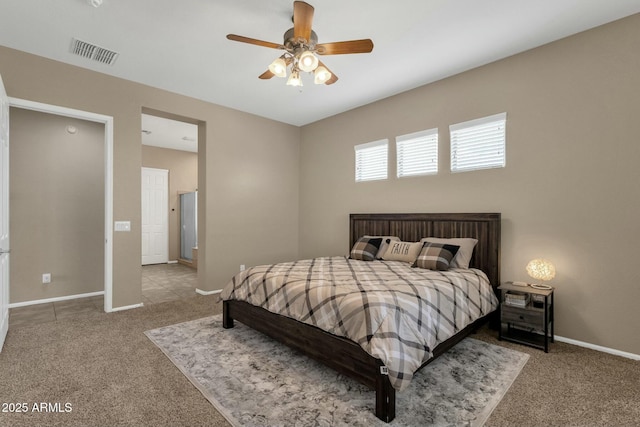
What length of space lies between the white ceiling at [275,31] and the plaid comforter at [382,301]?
226cm

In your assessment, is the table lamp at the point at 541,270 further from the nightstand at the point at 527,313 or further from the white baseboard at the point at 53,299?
the white baseboard at the point at 53,299

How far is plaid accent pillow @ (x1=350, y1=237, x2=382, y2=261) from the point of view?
4.02 metres

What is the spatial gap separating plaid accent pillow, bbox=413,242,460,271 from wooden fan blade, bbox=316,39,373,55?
2.08 m

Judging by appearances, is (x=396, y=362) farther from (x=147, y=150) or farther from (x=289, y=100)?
(x=147, y=150)

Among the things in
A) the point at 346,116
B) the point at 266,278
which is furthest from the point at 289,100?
the point at 266,278

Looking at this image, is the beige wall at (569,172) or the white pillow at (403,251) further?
the white pillow at (403,251)

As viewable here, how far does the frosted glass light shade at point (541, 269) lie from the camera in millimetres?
2922

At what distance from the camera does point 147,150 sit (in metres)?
7.33

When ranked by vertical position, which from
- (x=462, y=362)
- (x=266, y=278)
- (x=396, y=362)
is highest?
(x=266, y=278)

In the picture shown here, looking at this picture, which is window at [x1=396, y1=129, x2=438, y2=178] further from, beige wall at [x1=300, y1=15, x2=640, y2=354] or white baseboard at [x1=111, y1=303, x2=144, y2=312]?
white baseboard at [x1=111, y1=303, x2=144, y2=312]

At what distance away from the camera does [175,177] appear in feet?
25.5

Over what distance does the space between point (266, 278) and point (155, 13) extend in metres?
2.49

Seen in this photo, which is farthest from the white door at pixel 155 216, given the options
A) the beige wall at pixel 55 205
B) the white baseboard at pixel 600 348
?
the white baseboard at pixel 600 348

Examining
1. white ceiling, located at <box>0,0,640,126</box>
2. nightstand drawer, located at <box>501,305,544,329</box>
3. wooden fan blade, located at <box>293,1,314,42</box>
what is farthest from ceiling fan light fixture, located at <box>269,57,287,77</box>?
nightstand drawer, located at <box>501,305,544,329</box>
